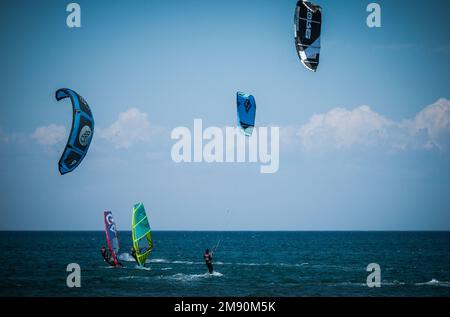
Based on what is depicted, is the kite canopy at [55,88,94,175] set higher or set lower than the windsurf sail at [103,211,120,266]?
higher

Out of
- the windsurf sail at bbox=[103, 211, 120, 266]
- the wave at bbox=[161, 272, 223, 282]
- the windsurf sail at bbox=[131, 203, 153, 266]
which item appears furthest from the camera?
the windsurf sail at bbox=[103, 211, 120, 266]

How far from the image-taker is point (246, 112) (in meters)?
19.8

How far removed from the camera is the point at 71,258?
4509 cm

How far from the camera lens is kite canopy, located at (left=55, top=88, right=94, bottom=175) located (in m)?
17.8

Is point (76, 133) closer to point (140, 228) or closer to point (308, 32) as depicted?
point (308, 32)

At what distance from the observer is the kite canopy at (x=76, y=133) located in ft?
58.3

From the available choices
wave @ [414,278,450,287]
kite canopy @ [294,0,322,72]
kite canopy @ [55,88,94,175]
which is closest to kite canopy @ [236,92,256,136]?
kite canopy @ [294,0,322,72]

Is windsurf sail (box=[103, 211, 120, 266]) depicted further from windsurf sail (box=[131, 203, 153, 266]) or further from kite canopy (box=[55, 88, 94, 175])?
kite canopy (box=[55, 88, 94, 175])

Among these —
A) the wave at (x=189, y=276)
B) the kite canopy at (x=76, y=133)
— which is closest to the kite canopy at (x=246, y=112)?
the kite canopy at (x=76, y=133)

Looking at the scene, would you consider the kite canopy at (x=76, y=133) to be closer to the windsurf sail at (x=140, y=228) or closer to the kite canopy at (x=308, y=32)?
the kite canopy at (x=308, y=32)

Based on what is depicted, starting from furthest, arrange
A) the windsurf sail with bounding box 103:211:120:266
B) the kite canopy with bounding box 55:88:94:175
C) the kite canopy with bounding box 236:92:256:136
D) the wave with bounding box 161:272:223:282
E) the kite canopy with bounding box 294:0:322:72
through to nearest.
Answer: the windsurf sail with bounding box 103:211:120:266, the wave with bounding box 161:272:223:282, the kite canopy with bounding box 236:92:256:136, the kite canopy with bounding box 294:0:322:72, the kite canopy with bounding box 55:88:94:175

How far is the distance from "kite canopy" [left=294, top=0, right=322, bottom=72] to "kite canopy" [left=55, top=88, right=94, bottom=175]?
6.58 m
